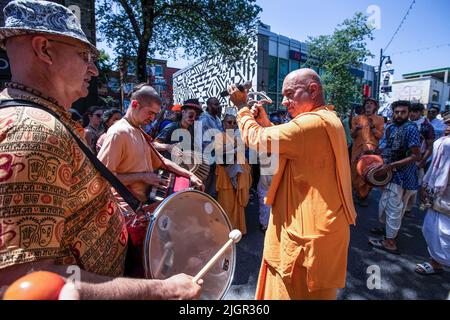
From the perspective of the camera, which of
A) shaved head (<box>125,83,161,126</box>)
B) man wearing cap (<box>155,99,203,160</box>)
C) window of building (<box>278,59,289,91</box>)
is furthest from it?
window of building (<box>278,59,289,91</box>)

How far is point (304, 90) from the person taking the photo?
6.91 feet

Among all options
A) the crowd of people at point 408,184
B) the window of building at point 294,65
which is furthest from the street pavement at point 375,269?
the window of building at point 294,65

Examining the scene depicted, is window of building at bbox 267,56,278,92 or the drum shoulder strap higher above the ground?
window of building at bbox 267,56,278,92

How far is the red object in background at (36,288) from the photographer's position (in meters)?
0.62

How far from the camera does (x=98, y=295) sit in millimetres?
823

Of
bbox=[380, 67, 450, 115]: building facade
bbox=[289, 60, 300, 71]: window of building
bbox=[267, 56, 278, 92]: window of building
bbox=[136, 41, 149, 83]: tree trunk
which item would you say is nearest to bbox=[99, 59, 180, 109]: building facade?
bbox=[136, 41, 149, 83]: tree trunk

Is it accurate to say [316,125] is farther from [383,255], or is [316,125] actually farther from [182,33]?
[182,33]

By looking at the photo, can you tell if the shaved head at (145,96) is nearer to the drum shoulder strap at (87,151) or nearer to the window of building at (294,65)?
the drum shoulder strap at (87,151)

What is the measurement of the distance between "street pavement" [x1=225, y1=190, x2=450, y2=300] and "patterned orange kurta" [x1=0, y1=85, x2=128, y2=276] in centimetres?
235

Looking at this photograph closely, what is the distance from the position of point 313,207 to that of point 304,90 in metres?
0.91

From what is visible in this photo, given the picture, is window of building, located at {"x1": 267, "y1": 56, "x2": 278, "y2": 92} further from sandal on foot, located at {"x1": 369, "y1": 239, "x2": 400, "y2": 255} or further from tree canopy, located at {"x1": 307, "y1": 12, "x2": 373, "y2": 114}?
sandal on foot, located at {"x1": 369, "y1": 239, "x2": 400, "y2": 255}

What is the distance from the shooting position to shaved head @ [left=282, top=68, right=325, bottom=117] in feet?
6.88
